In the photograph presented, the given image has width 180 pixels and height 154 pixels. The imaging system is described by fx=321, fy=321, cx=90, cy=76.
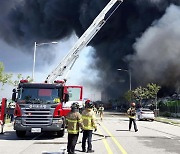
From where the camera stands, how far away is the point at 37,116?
1313 centimetres

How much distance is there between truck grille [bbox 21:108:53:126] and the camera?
1309 cm

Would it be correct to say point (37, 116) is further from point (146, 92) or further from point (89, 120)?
point (146, 92)

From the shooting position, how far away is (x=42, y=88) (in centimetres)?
1380

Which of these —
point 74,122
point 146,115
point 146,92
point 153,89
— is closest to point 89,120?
point 74,122

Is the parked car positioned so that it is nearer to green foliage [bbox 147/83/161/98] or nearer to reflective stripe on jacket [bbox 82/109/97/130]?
green foliage [bbox 147/83/161/98]

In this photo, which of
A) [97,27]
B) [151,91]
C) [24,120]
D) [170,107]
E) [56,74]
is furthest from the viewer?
[151,91]

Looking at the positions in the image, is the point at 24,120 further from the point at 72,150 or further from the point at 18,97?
the point at 72,150

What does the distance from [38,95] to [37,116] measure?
0.97 meters

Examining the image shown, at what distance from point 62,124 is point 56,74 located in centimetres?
929

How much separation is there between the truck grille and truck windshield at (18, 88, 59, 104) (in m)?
0.45

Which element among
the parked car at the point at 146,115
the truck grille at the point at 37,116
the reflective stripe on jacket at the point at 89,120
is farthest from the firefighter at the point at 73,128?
the parked car at the point at 146,115

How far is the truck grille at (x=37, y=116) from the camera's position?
43.0 feet

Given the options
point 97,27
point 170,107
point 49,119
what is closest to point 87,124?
point 49,119

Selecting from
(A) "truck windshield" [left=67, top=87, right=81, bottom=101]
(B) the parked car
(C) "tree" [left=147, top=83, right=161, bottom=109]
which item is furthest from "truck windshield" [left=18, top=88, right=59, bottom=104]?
(C) "tree" [left=147, top=83, right=161, bottom=109]
